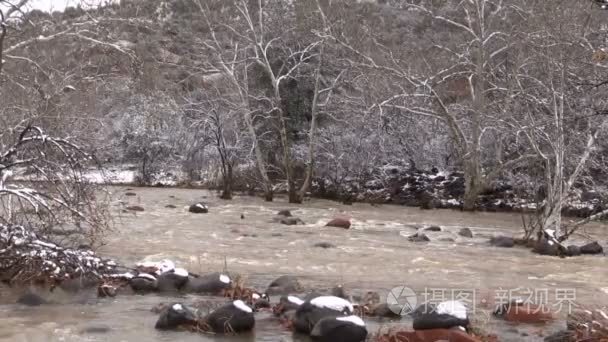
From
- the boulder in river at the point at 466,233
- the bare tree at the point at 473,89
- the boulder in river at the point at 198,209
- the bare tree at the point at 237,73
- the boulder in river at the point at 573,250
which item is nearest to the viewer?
the boulder in river at the point at 573,250

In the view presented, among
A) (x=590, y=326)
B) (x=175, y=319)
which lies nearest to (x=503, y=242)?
(x=590, y=326)

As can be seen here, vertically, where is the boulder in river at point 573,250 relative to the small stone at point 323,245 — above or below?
above

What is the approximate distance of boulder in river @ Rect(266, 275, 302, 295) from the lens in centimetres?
934

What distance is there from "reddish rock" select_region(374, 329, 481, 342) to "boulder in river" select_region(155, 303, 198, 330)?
2008mm

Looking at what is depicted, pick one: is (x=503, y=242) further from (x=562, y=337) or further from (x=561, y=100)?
(x=562, y=337)

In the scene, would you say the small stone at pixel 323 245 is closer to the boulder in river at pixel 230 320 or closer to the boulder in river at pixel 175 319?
the boulder in river at pixel 230 320

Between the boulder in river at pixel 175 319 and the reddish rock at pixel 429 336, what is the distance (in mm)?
2008

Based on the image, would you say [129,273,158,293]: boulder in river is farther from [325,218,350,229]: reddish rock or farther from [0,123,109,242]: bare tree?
[325,218,350,229]: reddish rock

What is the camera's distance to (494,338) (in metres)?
7.11

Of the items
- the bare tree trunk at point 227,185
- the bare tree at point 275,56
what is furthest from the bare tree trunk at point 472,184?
the bare tree trunk at point 227,185

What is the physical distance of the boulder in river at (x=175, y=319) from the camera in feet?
24.5

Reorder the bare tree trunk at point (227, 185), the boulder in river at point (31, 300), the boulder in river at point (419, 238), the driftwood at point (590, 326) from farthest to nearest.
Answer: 1. the bare tree trunk at point (227, 185)
2. the boulder in river at point (419, 238)
3. the boulder in river at point (31, 300)
4. the driftwood at point (590, 326)

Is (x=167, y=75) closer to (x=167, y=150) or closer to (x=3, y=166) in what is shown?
(x=167, y=150)

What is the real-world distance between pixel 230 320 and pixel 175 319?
1.95 feet
